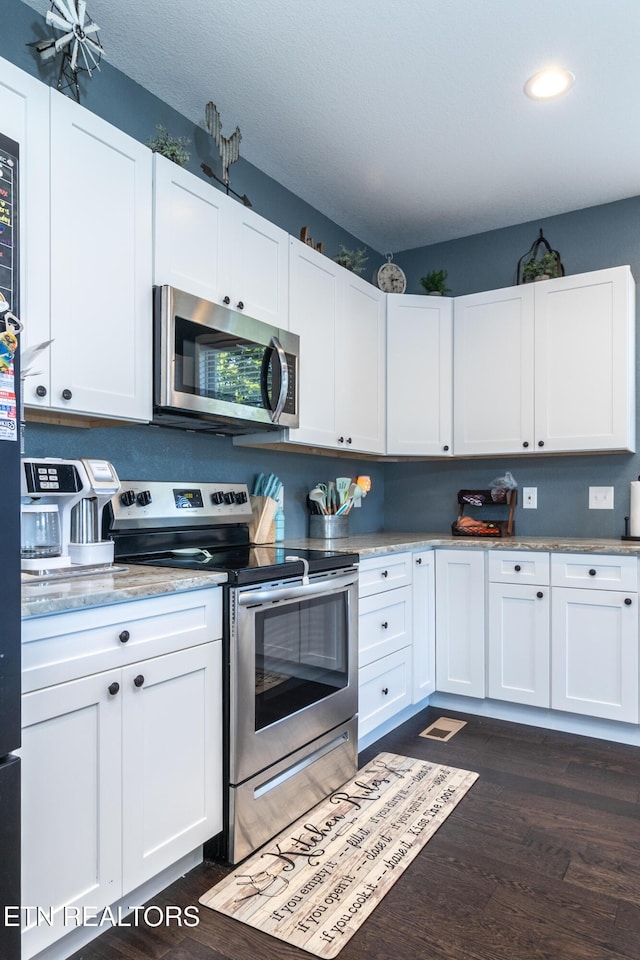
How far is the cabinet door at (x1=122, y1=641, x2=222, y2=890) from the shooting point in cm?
158

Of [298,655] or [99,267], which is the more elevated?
[99,267]

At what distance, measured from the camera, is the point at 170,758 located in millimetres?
1684

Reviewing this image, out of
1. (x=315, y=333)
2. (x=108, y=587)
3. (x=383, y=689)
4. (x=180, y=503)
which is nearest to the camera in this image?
(x=108, y=587)

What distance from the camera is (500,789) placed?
238cm

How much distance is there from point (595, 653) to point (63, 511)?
93.9 inches

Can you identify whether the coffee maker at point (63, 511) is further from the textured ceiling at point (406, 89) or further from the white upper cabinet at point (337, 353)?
the textured ceiling at point (406, 89)

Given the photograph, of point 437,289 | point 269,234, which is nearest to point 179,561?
point 269,234

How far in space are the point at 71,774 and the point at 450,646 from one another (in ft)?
7.31

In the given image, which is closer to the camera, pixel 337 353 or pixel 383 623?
pixel 383 623

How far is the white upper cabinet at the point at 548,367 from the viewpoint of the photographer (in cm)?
315

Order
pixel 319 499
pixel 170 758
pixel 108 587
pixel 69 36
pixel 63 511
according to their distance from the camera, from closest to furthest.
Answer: pixel 108 587
pixel 170 758
pixel 63 511
pixel 69 36
pixel 319 499

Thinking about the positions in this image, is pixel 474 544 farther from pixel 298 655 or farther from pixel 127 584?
pixel 127 584

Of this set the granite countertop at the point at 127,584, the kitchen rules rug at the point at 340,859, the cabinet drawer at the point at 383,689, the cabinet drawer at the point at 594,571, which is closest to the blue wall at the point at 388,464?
the granite countertop at the point at 127,584

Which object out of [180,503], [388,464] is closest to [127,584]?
[180,503]
